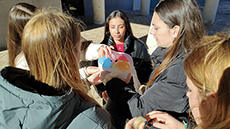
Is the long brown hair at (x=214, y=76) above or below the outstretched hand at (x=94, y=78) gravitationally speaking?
above

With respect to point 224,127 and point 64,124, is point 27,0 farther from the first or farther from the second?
point 224,127

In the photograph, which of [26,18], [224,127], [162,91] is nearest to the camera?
[224,127]

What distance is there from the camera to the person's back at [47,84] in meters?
0.85

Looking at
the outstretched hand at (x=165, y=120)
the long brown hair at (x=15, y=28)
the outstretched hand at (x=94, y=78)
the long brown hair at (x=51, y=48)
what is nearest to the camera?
the long brown hair at (x=51, y=48)

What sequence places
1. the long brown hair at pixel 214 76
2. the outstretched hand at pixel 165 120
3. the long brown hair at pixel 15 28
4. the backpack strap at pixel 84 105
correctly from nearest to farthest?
the long brown hair at pixel 214 76
the backpack strap at pixel 84 105
the outstretched hand at pixel 165 120
the long brown hair at pixel 15 28

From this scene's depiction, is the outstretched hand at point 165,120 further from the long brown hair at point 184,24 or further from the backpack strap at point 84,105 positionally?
the backpack strap at point 84,105

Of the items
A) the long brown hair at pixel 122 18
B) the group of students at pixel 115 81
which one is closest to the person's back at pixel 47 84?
the group of students at pixel 115 81

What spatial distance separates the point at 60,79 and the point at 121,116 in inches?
35.9

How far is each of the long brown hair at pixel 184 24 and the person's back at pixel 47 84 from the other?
2.53 ft

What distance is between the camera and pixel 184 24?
1.34m

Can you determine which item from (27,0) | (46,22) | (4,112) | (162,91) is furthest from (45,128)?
(27,0)

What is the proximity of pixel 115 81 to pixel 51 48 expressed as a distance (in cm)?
76

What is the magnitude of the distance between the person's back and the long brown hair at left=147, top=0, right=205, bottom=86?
77 centimetres

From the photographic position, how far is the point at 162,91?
126 centimetres
